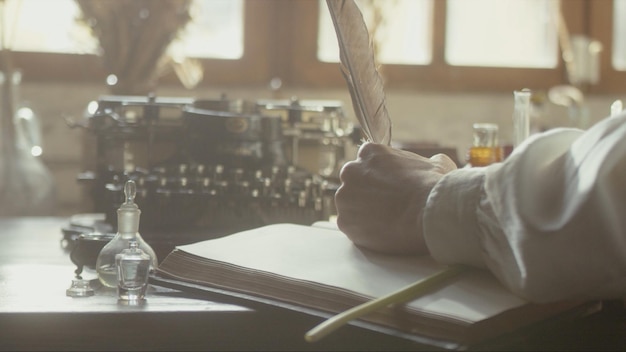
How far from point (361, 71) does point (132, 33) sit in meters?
1.52

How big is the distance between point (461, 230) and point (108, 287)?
0.43 meters

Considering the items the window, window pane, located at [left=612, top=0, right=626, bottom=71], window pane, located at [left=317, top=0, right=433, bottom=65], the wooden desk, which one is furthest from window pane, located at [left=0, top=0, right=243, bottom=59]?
the wooden desk

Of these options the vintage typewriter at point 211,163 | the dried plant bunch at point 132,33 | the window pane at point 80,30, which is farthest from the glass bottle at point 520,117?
the window pane at point 80,30

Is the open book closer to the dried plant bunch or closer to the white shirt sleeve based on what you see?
the white shirt sleeve

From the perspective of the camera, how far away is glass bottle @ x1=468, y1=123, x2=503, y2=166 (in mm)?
1824

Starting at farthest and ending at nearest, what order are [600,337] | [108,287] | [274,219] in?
[274,219] → [108,287] → [600,337]

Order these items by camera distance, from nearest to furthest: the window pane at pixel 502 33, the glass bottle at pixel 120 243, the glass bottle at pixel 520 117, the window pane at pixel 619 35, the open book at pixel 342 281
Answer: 1. the open book at pixel 342 281
2. the glass bottle at pixel 120 243
3. the glass bottle at pixel 520 117
4. the window pane at pixel 502 33
5. the window pane at pixel 619 35

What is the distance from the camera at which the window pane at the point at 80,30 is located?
3.64 meters

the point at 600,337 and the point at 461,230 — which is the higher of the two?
the point at 461,230

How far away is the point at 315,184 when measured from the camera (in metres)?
1.86

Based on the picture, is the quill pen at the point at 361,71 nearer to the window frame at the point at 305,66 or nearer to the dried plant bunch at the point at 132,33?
the dried plant bunch at the point at 132,33

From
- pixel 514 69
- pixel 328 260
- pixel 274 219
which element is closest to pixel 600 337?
pixel 328 260

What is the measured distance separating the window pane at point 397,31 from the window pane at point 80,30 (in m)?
0.36

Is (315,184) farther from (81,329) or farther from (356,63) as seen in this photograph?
(81,329)
